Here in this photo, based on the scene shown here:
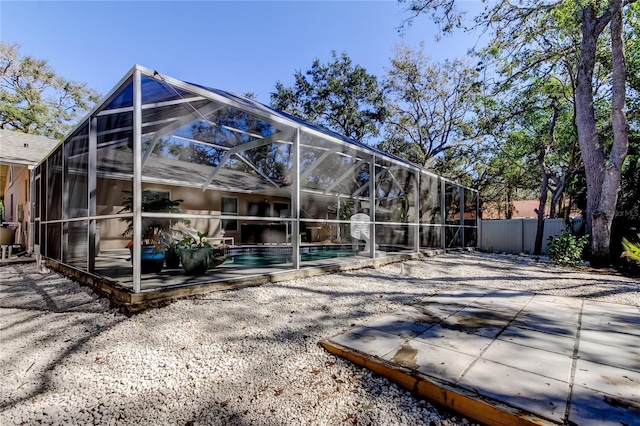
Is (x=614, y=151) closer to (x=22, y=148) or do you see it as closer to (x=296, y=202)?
(x=296, y=202)

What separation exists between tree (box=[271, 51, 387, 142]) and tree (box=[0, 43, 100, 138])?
49.9 feet

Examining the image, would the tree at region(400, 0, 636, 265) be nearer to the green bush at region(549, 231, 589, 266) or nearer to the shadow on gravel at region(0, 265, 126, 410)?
the green bush at region(549, 231, 589, 266)

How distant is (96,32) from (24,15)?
1.67 m

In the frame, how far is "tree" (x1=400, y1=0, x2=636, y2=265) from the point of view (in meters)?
6.61

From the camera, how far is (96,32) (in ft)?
31.2

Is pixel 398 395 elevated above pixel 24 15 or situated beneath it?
situated beneath

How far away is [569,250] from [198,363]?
880 cm

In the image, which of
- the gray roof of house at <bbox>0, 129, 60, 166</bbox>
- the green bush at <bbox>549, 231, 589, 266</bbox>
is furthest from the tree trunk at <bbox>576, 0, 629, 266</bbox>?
the gray roof of house at <bbox>0, 129, 60, 166</bbox>

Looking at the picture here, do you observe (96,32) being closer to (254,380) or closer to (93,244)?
(93,244)

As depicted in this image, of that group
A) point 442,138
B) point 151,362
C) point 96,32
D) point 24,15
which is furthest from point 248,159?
point 442,138

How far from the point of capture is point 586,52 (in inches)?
283

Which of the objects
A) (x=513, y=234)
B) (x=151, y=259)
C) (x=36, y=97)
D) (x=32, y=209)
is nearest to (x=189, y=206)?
(x=32, y=209)

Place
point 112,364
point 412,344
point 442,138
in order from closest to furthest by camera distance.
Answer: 1. point 112,364
2. point 412,344
3. point 442,138

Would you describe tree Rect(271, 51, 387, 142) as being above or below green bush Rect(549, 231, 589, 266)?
above
